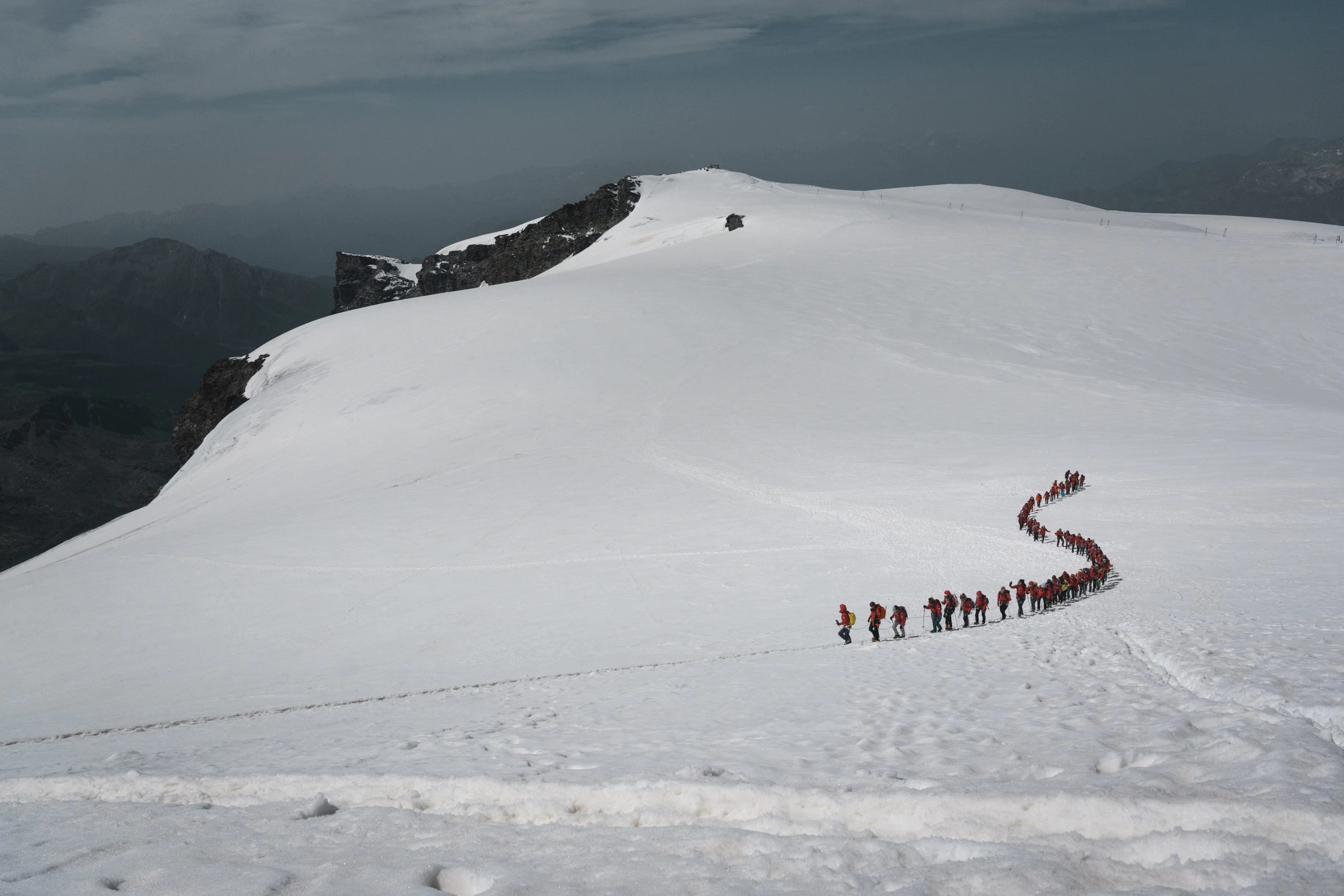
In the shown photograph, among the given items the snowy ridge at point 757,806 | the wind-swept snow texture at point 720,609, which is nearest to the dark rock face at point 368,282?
the wind-swept snow texture at point 720,609

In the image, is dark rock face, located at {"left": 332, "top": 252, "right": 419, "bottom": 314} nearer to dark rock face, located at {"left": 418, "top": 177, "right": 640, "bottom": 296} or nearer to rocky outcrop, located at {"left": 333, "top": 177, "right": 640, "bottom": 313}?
rocky outcrop, located at {"left": 333, "top": 177, "right": 640, "bottom": 313}

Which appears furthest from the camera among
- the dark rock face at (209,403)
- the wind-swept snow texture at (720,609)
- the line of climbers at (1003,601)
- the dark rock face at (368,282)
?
the dark rock face at (368,282)

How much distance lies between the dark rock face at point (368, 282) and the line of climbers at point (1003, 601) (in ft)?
470

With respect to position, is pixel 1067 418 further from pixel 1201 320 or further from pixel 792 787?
pixel 792 787

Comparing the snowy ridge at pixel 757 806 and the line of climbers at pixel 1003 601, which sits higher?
the snowy ridge at pixel 757 806

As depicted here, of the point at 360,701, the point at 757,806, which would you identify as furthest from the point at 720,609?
the point at 757,806

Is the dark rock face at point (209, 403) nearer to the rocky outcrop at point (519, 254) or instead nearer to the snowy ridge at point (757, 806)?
the rocky outcrop at point (519, 254)

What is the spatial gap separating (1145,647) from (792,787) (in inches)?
308

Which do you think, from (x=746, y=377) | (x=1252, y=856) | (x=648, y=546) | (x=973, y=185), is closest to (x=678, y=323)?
(x=746, y=377)

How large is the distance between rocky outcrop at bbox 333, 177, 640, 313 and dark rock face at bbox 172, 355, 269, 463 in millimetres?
37600

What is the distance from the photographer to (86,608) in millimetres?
22891

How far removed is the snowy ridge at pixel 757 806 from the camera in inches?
256

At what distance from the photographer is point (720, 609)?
19.3m

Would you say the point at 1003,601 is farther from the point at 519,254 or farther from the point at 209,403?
Result: the point at 519,254
